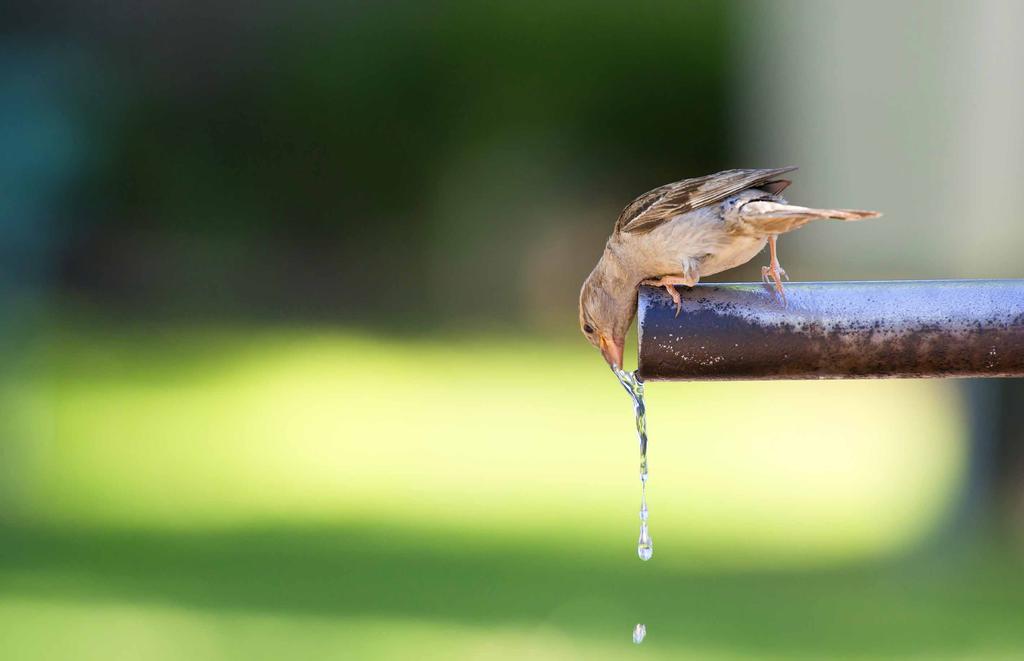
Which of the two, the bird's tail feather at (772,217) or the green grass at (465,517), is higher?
the bird's tail feather at (772,217)

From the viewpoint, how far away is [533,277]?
11953 millimetres

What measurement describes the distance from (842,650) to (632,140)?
24.3ft

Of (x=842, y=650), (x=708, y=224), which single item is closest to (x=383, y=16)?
(x=842, y=650)

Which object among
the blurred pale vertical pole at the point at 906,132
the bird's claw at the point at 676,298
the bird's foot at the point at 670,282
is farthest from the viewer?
the blurred pale vertical pole at the point at 906,132

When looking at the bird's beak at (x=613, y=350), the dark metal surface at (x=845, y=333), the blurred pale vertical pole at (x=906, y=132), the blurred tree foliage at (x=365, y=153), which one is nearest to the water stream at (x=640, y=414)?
the bird's beak at (x=613, y=350)

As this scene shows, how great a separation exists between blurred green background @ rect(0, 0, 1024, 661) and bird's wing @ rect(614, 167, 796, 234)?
A: 220 cm

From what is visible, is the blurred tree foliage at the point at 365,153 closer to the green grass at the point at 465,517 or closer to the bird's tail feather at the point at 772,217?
the green grass at the point at 465,517

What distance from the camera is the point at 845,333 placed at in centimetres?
142

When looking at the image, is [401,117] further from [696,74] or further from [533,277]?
[696,74]

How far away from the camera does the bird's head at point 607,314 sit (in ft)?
6.95

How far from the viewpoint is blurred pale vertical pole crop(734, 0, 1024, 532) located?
5.38 m

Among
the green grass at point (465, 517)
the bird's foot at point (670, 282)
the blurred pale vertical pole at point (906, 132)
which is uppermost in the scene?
the bird's foot at point (670, 282)

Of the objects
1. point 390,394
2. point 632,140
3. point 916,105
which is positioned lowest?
point 390,394

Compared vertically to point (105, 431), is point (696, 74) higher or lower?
higher
